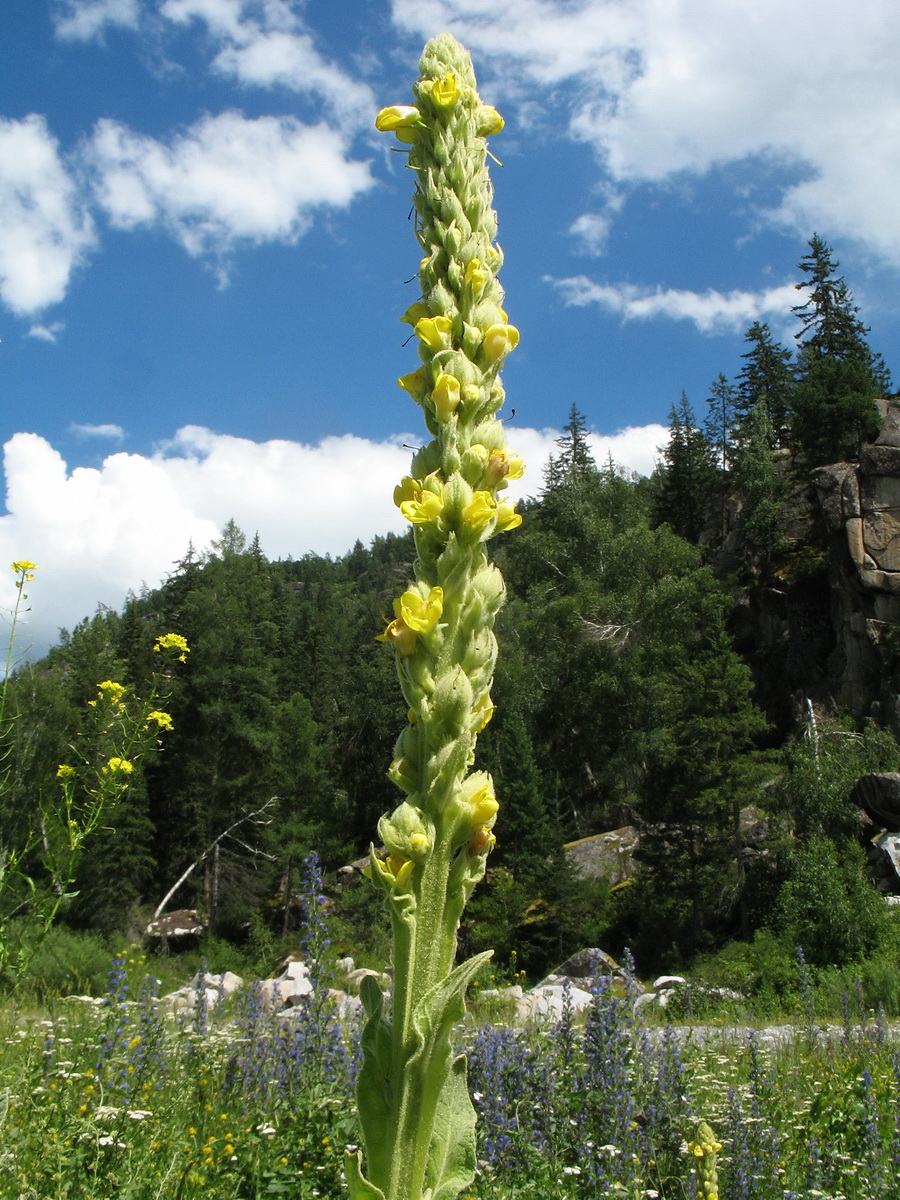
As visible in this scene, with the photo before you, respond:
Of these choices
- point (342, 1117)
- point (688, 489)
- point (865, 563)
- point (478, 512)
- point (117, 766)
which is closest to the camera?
point (478, 512)

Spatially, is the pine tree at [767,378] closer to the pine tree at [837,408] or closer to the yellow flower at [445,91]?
the pine tree at [837,408]

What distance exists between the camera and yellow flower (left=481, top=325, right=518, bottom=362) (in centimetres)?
162

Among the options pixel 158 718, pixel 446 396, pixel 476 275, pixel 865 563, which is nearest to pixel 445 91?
pixel 476 275

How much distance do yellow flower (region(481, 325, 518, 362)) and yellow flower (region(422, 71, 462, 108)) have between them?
1.88ft

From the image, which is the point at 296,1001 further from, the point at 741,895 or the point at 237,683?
the point at 237,683

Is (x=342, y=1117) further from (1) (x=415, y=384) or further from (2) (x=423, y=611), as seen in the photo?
(1) (x=415, y=384)

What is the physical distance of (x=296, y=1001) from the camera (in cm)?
1440

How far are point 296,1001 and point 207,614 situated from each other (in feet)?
83.7

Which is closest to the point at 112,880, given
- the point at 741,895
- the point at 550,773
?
the point at 550,773

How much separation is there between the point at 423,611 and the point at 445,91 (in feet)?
4.17

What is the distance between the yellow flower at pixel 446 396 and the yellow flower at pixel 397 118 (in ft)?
2.48

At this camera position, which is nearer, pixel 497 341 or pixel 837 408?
pixel 497 341

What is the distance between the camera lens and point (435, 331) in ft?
5.27

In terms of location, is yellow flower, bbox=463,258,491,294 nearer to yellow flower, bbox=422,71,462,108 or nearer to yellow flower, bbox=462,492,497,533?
yellow flower, bbox=422,71,462,108
